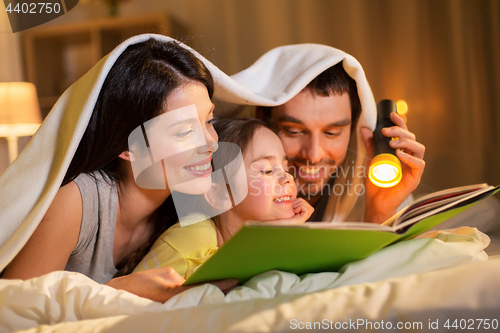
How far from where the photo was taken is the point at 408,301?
47cm

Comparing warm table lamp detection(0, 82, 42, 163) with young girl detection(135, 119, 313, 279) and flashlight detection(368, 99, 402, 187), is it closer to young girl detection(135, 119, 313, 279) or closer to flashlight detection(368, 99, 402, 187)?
young girl detection(135, 119, 313, 279)

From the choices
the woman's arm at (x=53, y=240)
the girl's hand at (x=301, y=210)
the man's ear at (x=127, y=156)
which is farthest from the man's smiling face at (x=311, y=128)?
the woman's arm at (x=53, y=240)

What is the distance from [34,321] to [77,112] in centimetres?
43

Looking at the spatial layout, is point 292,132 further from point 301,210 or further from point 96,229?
point 96,229

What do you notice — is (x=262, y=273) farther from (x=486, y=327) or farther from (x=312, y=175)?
(x=312, y=175)

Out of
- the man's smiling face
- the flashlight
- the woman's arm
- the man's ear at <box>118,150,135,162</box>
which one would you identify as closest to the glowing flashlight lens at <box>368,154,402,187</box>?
the flashlight

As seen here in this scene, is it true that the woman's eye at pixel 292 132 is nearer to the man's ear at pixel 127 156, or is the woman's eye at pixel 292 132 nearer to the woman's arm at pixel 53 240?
the man's ear at pixel 127 156

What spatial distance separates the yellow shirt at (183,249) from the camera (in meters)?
0.86

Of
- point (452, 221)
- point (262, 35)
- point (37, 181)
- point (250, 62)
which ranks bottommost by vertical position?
point (452, 221)

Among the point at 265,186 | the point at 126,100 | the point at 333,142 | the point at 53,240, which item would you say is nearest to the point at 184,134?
the point at 126,100

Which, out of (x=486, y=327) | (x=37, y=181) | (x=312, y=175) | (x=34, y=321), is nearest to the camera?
(x=486, y=327)

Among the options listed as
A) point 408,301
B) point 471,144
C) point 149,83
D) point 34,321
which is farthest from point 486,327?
point 471,144

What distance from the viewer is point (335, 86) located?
1115 millimetres

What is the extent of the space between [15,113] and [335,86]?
1.37 metres
